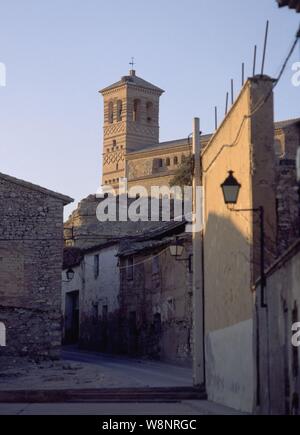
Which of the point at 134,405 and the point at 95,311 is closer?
the point at 134,405

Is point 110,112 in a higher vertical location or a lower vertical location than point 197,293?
higher

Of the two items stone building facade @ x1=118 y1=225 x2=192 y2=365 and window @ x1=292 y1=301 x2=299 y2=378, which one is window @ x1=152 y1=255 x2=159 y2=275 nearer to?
stone building facade @ x1=118 y1=225 x2=192 y2=365

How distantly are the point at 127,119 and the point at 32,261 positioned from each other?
7265cm

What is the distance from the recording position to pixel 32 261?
29312 mm

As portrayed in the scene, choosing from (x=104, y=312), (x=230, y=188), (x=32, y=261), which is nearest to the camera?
(x=230, y=188)

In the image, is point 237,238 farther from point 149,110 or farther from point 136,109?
point 149,110

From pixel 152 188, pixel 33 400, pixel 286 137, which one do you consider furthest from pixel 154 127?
pixel 33 400

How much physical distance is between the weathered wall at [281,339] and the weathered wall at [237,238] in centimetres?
115

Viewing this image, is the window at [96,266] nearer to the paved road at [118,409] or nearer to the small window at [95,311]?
the small window at [95,311]

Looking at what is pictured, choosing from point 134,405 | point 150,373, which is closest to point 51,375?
point 150,373

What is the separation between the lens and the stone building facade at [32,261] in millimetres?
28547

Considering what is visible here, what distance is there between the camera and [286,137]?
2469 inches

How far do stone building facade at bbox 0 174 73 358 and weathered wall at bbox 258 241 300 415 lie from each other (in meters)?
16.0

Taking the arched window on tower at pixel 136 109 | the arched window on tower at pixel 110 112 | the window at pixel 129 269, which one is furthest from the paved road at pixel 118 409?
the arched window on tower at pixel 110 112
